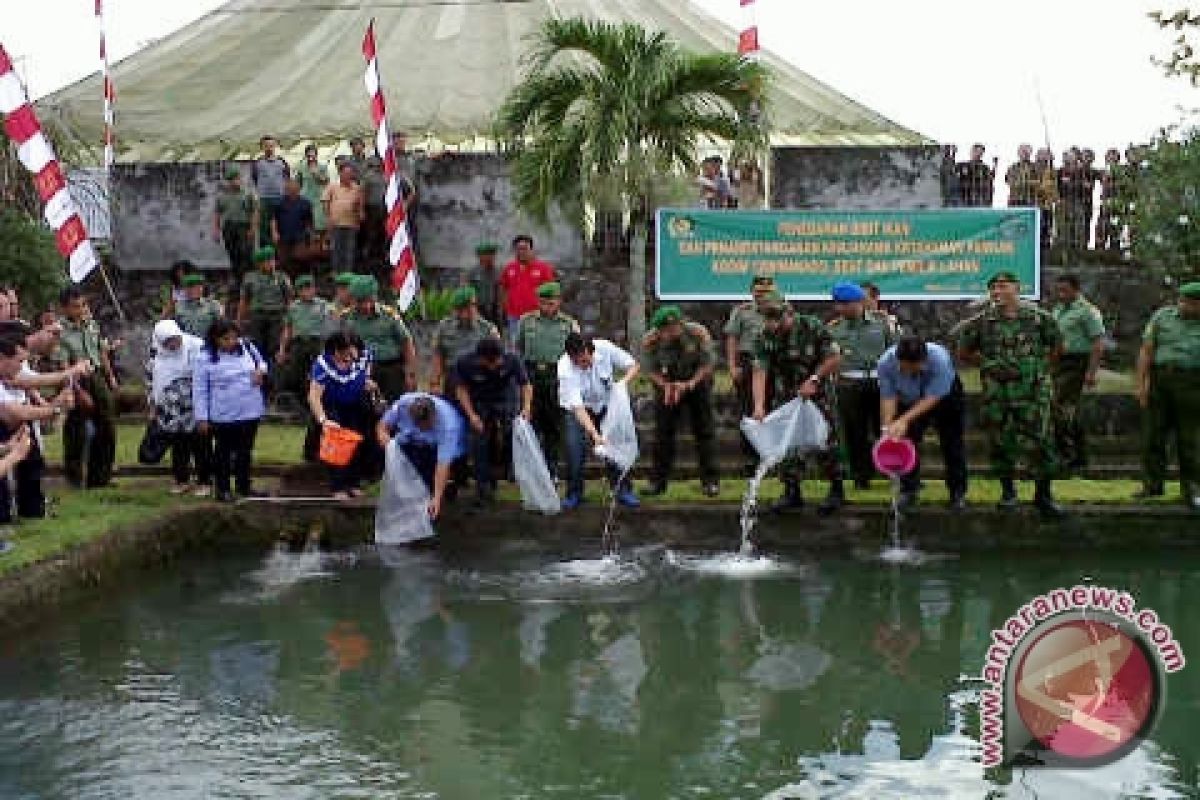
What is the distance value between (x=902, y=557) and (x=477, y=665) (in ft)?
12.6

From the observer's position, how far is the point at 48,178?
12.9 metres

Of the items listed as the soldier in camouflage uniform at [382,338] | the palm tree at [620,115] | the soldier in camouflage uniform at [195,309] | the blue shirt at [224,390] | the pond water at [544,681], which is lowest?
the pond water at [544,681]

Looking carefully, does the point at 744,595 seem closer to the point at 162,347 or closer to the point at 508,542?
the point at 508,542

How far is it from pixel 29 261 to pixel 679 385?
806 centimetres

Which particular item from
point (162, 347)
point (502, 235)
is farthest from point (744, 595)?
point (502, 235)

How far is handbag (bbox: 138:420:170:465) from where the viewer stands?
12836 mm

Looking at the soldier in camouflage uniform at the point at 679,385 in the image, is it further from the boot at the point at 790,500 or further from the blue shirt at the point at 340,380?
the blue shirt at the point at 340,380

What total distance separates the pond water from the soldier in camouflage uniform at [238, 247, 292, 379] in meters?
4.15

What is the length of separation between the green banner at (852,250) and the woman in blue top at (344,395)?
5007 millimetres

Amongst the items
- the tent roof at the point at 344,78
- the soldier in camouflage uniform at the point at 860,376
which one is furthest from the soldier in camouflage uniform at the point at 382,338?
the tent roof at the point at 344,78

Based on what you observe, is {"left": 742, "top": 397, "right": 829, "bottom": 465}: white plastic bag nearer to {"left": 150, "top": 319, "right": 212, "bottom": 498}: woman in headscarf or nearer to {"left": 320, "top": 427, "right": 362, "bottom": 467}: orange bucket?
{"left": 320, "top": 427, "right": 362, "bottom": 467}: orange bucket

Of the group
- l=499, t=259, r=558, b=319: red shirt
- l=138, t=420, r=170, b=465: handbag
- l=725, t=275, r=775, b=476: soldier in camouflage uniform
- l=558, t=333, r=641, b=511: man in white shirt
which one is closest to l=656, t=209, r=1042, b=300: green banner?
l=499, t=259, r=558, b=319: red shirt

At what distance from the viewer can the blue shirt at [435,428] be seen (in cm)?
1145

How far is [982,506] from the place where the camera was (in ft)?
38.5
